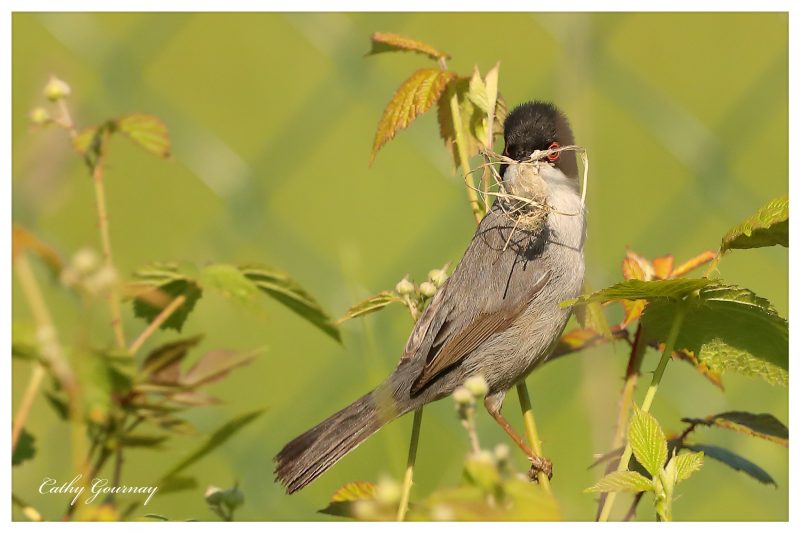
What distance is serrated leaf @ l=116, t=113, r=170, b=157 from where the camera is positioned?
1583mm

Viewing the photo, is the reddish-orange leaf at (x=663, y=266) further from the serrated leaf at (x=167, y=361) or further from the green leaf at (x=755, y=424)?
the serrated leaf at (x=167, y=361)

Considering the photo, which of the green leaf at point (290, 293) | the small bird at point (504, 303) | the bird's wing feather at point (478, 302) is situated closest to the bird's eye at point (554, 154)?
the small bird at point (504, 303)

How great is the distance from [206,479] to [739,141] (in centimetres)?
327

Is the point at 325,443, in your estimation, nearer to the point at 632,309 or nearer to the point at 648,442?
the point at 632,309

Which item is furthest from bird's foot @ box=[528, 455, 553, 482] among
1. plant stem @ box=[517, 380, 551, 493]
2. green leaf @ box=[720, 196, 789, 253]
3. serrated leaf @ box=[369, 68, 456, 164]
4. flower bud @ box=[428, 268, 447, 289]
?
serrated leaf @ box=[369, 68, 456, 164]

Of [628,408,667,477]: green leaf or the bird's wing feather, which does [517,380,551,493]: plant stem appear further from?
the bird's wing feather

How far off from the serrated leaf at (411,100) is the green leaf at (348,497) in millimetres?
554

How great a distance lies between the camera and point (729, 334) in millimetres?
1529

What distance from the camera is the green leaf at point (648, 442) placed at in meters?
1.23

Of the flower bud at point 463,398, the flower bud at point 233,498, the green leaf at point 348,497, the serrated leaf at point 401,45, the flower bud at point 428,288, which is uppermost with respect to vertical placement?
the serrated leaf at point 401,45

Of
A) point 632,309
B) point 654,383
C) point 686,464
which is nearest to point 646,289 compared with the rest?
point 654,383

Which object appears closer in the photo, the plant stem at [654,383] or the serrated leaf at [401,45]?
the plant stem at [654,383]

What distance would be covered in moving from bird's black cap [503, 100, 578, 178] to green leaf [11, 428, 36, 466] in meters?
1.25

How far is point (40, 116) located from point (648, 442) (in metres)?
0.94
